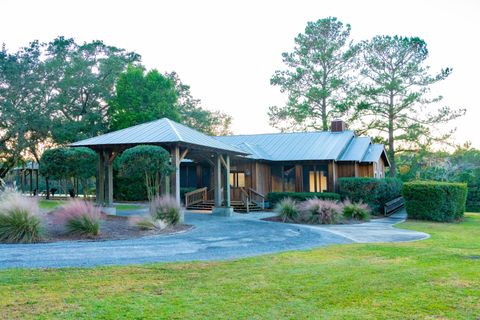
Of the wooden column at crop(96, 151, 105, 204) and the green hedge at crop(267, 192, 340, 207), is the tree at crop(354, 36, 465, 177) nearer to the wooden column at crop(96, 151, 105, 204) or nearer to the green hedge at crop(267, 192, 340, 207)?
the green hedge at crop(267, 192, 340, 207)

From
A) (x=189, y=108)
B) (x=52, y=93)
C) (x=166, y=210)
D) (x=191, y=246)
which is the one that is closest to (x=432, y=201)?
(x=166, y=210)

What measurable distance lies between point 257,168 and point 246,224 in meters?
8.72

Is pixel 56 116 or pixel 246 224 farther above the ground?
pixel 56 116

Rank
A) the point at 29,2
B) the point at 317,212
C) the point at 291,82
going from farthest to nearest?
1. the point at 291,82
2. the point at 317,212
3. the point at 29,2

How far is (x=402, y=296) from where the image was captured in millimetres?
4996

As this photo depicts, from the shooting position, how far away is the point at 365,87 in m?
30.9

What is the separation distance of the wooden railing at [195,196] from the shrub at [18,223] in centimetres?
1157

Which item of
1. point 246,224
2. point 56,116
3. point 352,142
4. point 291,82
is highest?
point 291,82

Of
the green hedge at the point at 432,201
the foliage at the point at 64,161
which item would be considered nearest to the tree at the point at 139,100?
the foliage at the point at 64,161

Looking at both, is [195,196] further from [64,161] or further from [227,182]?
[64,161]

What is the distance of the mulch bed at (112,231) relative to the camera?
32.0 feet

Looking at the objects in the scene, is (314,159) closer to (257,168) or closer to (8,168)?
(257,168)

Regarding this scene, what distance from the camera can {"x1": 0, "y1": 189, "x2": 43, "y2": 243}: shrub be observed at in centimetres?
906

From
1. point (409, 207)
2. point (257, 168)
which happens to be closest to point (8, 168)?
point (257, 168)
